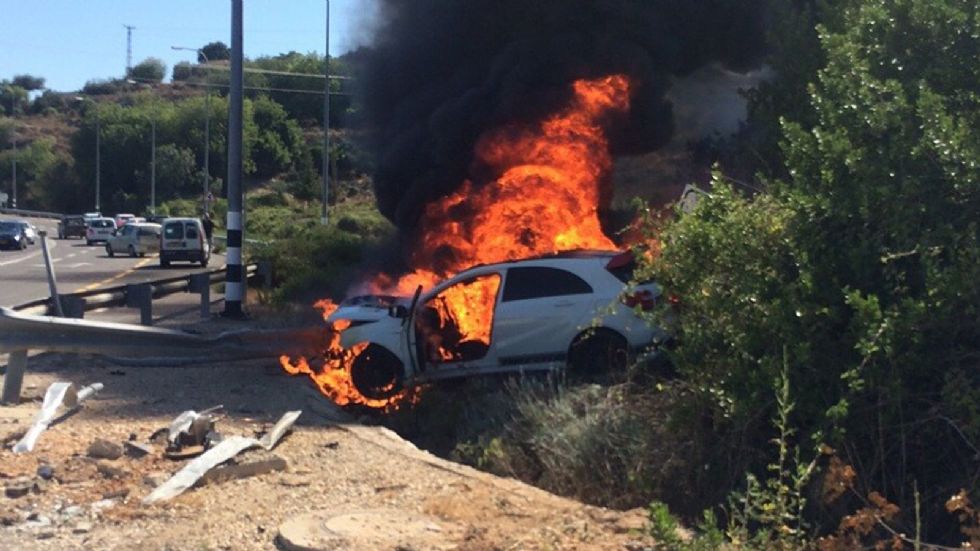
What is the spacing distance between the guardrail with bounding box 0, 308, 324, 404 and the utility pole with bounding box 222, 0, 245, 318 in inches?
236

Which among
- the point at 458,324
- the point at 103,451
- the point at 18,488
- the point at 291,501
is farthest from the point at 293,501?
the point at 458,324

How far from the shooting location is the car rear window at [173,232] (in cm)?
4209

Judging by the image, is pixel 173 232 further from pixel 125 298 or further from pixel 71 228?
pixel 71 228

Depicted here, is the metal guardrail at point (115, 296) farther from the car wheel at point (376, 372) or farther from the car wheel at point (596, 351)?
the car wheel at point (596, 351)

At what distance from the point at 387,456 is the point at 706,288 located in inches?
102

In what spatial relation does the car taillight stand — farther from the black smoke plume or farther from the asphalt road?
the asphalt road

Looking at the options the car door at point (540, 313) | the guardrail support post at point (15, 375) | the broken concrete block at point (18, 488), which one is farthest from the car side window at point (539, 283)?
the broken concrete block at point (18, 488)

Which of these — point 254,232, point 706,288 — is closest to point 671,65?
point 706,288

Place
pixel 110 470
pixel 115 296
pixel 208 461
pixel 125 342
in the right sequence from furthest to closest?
pixel 115 296 → pixel 125 342 → pixel 110 470 → pixel 208 461

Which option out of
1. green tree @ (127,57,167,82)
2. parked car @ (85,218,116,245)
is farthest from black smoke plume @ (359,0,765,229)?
green tree @ (127,57,167,82)

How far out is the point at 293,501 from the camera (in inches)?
299

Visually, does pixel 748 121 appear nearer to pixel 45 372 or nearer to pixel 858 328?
pixel 45 372

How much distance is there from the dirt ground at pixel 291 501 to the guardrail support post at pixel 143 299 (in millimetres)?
6757

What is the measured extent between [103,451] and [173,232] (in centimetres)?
3451
